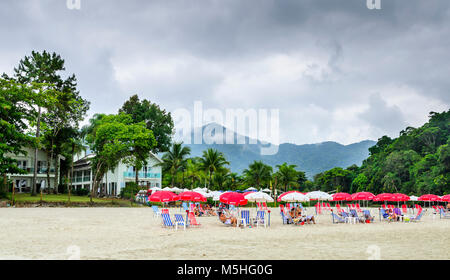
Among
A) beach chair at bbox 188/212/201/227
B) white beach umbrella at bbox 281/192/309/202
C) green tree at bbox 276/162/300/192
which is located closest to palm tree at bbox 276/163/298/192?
green tree at bbox 276/162/300/192

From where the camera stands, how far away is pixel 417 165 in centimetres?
5075

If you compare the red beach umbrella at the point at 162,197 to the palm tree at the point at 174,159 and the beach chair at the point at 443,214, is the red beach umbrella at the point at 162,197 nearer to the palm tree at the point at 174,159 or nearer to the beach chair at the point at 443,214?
the beach chair at the point at 443,214

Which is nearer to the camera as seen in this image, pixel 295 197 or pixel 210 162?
pixel 295 197

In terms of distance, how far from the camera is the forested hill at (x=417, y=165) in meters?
44.7

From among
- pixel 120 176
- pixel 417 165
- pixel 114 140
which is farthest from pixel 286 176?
pixel 114 140

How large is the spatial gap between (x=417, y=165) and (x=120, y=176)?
39.5 m

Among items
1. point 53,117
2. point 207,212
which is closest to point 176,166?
point 53,117

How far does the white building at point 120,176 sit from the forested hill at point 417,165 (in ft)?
108

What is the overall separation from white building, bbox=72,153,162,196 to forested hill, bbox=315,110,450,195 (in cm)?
3285

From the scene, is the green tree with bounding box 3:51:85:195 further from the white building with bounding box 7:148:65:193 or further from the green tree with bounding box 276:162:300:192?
the green tree with bounding box 276:162:300:192

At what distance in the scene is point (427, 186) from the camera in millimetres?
46031

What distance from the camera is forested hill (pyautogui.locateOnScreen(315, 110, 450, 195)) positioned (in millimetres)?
44656

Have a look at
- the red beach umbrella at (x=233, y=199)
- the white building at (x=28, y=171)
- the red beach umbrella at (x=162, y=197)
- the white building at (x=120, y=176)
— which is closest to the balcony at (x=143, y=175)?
the white building at (x=120, y=176)

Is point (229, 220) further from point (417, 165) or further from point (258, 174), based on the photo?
point (417, 165)
